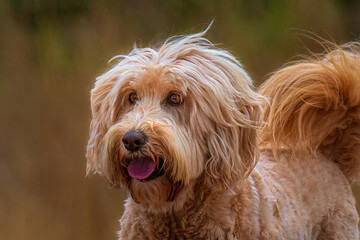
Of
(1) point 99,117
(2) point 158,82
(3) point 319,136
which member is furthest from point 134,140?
(3) point 319,136

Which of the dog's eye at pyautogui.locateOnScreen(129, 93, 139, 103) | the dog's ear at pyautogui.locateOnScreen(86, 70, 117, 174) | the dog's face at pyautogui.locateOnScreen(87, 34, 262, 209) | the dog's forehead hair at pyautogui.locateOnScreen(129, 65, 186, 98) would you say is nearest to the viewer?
the dog's face at pyautogui.locateOnScreen(87, 34, 262, 209)

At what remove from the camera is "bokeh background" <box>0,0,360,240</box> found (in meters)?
5.59

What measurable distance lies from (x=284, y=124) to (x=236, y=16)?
1.98 m

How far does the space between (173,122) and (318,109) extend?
166 centimetres

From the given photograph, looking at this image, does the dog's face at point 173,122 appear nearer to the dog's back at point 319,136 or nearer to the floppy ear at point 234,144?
the floppy ear at point 234,144

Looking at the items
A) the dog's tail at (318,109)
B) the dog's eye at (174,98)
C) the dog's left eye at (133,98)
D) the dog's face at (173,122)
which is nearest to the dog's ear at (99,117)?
the dog's face at (173,122)

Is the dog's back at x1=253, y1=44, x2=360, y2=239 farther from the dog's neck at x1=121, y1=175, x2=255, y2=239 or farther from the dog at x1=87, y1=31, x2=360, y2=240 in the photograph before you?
the dog's neck at x1=121, y1=175, x2=255, y2=239

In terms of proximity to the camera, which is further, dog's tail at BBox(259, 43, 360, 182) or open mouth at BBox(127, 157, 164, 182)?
dog's tail at BBox(259, 43, 360, 182)

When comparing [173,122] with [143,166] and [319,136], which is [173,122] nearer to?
[143,166]

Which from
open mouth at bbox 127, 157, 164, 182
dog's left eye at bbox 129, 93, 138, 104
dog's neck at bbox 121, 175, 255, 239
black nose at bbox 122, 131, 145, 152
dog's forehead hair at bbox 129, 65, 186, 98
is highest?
dog's forehead hair at bbox 129, 65, 186, 98

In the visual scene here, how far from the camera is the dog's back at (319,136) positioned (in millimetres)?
4777

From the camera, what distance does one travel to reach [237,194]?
414 centimetres

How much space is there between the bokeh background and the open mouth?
1.42 metres

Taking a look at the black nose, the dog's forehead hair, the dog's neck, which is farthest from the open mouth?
the dog's forehead hair
